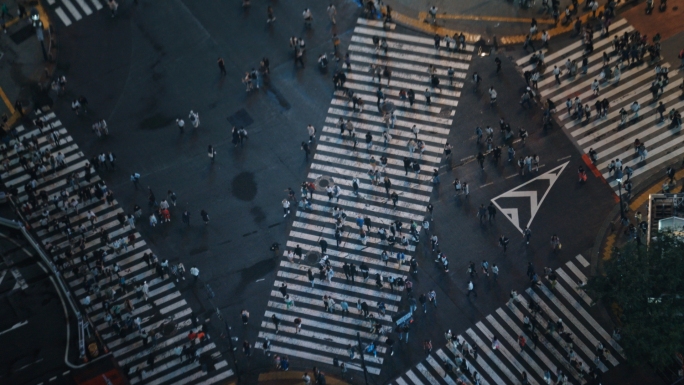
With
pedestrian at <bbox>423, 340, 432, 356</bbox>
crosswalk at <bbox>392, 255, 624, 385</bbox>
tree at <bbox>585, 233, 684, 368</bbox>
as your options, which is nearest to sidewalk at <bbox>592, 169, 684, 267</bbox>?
crosswalk at <bbox>392, 255, 624, 385</bbox>

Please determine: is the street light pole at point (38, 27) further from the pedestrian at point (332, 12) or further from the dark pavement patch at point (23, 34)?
the pedestrian at point (332, 12)

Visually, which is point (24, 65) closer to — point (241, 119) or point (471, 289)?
point (241, 119)

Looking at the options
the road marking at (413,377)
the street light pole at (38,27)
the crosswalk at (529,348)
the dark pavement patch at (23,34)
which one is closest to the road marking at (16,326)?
the crosswalk at (529,348)

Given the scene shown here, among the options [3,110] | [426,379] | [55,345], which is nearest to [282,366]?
[426,379]

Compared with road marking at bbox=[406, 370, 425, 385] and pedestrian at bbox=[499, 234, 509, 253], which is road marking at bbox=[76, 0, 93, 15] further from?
road marking at bbox=[406, 370, 425, 385]

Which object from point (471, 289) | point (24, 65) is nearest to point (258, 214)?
point (471, 289)

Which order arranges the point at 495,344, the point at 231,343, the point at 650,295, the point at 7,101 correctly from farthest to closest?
the point at 7,101, the point at 231,343, the point at 495,344, the point at 650,295

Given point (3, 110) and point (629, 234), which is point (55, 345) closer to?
point (3, 110)
